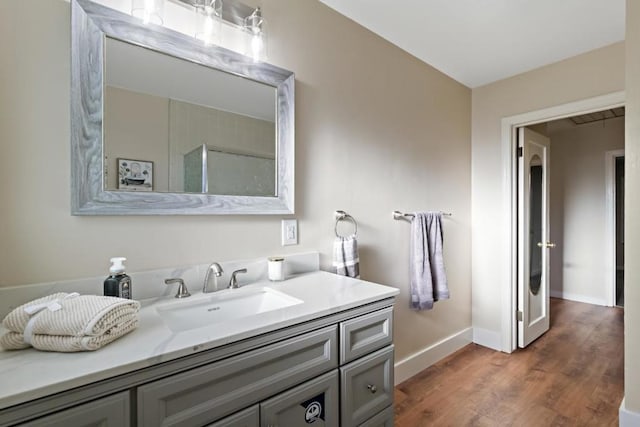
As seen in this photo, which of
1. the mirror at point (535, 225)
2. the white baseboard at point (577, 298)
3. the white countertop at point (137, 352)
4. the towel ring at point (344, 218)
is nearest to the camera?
the white countertop at point (137, 352)

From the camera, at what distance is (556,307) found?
3.86m

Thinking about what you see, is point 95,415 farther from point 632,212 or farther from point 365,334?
point 632,212

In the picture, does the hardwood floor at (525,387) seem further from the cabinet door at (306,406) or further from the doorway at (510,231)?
the cabinet door at (306,406)

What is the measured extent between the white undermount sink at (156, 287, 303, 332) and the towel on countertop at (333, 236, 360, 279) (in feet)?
1.66

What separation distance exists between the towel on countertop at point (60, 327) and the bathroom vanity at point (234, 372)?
0.02 m

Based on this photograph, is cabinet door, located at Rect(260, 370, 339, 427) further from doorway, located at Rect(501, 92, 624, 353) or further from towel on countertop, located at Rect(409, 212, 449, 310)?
doorway, located at Rect(501, 92, 624, 353)

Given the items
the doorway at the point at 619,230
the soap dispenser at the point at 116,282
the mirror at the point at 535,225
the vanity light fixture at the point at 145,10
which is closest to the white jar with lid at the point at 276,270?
the soap dispenser at the point at 116,282

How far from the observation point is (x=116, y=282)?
101 cm

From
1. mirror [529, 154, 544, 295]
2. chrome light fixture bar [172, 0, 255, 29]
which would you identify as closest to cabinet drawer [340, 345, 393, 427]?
chrome light fixture bar [172, 0, 255, 29]

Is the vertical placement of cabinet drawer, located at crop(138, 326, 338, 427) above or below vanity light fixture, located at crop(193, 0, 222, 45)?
below

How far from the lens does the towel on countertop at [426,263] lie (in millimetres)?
2160

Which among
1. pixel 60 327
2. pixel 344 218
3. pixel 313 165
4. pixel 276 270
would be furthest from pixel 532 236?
pixel 60 327

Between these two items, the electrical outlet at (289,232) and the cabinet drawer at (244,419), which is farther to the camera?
the electrical outlet at (289,232)

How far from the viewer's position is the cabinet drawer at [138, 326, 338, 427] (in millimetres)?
748
